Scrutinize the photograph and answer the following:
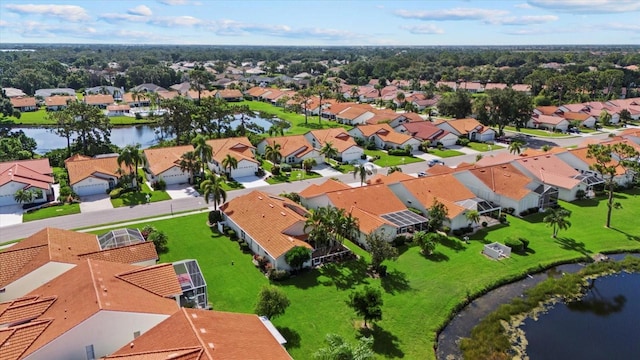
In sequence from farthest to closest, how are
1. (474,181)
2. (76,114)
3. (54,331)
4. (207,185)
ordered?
(76,114)
(474,181)
(207,185)
(54,331)

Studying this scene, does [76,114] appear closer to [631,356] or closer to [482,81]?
[631,356]

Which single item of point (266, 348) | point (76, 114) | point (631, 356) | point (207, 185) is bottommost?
point (631, 356)

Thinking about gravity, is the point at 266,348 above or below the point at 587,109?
below

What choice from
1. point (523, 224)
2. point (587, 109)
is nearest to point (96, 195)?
→ point (523, 224)

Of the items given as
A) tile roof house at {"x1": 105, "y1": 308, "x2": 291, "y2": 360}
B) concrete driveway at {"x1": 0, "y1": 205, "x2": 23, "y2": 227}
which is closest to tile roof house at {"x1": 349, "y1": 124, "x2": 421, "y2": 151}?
concrete driveway at {"x1": 0, "y1": 205, "x2": 23, "y2": 227}

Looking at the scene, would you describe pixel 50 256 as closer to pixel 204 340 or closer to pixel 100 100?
pixel 204 340

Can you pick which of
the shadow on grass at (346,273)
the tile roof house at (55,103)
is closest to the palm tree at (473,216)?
the shadow on grass at (346,273)
